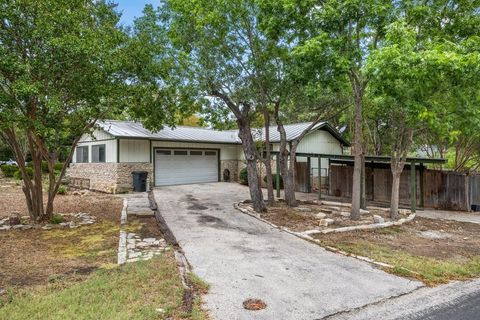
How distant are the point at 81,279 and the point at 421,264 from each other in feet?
18.4

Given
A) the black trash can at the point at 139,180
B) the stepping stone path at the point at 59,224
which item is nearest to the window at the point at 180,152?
the black trash can at the point at 139,180

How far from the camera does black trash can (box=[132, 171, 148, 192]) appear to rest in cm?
1641

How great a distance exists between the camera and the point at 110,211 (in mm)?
11188

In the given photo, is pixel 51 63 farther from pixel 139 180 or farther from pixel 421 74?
pixel 139 180

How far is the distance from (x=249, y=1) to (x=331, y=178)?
911 cm

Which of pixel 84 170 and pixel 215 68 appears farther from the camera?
pixel 84 170

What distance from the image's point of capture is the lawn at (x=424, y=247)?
5.54m

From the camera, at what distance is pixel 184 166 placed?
19.7 metres

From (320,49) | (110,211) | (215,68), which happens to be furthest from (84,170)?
(320,49)

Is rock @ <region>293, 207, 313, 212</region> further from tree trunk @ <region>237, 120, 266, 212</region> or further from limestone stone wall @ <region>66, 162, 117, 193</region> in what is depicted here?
limestone stone wall @ <region>66, 162, 117, 193</region>

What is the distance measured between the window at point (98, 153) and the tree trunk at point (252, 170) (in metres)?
9.49

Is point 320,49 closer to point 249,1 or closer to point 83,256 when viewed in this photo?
point 249,1

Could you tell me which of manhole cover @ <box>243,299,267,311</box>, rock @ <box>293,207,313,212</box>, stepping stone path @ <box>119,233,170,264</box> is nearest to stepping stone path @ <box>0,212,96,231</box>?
stepping stone path @ <box>119,233,170,264</box>

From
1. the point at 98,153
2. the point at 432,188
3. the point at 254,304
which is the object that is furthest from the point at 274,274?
the point at 98,153
